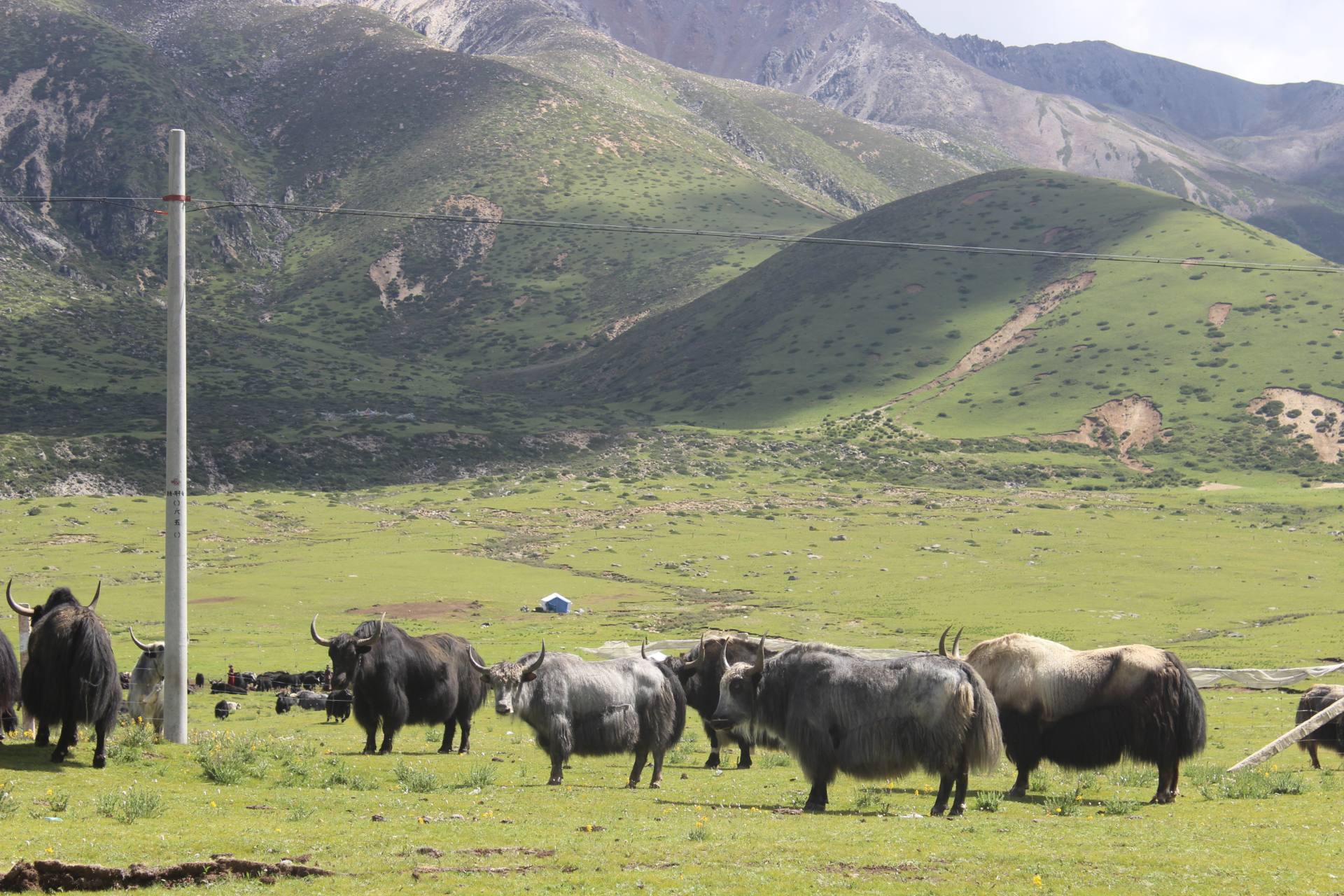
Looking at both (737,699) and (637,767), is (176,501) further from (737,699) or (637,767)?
(737,699)

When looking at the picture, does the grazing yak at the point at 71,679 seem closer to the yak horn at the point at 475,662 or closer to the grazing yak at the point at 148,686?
the yak horn at the point at 475,662

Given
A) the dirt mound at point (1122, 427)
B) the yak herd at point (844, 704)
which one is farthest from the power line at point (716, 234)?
the dirt mound at point (1122, 427)

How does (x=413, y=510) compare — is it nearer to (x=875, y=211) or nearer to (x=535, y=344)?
(x=535, y=344)

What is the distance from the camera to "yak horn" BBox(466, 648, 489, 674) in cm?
2095

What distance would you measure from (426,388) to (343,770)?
133 m

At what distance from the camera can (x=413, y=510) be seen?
9700 cm

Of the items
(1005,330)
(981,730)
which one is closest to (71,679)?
(981,730)

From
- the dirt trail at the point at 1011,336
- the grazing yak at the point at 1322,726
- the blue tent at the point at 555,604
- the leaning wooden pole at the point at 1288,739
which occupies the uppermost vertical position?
the dirt trail at the point at 1011,336

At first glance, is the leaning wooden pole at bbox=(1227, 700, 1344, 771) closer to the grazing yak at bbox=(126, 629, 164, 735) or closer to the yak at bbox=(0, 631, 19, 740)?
the yak at bbox=(0, 631, 19, 740)

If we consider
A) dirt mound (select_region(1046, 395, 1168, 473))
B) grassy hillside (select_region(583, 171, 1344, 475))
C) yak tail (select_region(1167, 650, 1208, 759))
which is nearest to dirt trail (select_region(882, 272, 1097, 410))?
grassy hillside (select_region(583, 171, 1344, 475))

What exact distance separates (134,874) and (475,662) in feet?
36.5

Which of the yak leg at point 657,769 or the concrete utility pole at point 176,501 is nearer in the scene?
the concrete utility pole at point 176,501

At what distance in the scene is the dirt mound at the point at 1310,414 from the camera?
114375 mm

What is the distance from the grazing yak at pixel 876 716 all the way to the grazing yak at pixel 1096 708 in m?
1.70
